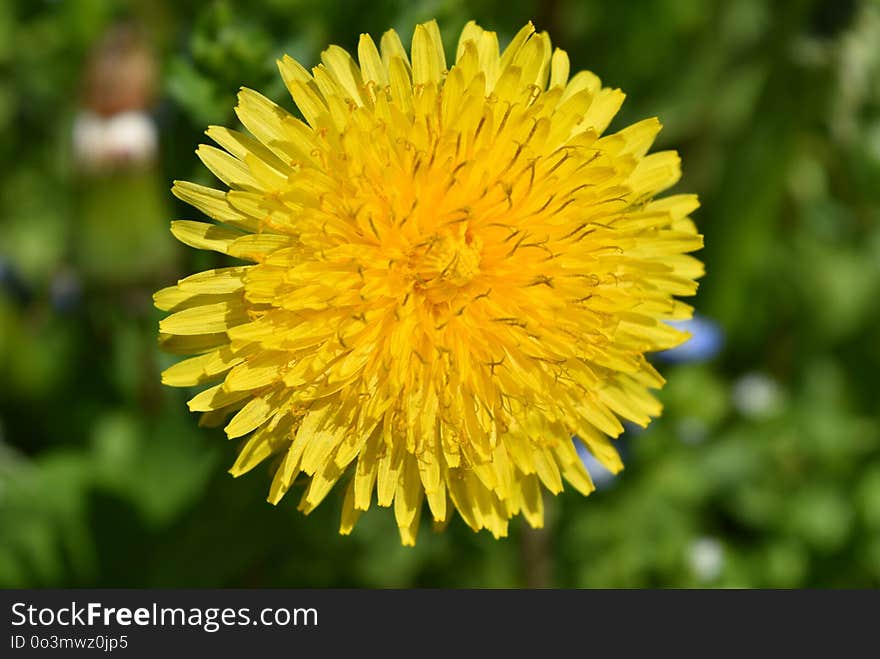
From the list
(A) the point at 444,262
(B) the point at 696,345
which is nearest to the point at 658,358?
(B) the point at 696,345

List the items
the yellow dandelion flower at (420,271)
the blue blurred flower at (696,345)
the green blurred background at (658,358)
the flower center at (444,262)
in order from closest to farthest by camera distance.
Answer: the yellow dandelion flower at (420,271)
the flower center at (444,262)
the green blurred background at (658,358)
the blue blurred flower at (696,345)

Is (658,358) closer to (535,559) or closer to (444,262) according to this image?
(535,559)

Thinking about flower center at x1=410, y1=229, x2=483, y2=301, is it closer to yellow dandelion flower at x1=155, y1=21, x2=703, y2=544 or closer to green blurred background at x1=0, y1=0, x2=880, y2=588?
yellow dandelion flower at x1=155, y1=21, x2=703, y2=544

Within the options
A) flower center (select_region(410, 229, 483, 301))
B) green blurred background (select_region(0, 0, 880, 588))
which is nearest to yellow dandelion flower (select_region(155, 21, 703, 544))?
flower center (select_region(410, 229, 483, 301))

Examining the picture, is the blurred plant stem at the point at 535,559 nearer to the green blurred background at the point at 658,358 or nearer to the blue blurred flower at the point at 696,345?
the green blurred background at the point at 658,358

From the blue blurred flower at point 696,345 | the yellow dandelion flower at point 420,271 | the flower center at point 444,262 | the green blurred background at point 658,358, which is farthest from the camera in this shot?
the blue blurred flower at point 696,345

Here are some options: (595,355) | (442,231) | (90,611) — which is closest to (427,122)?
(442,231)

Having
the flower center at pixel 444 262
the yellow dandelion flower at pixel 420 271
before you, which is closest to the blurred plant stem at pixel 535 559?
the yellow dandelion flower at pixel 420 271
